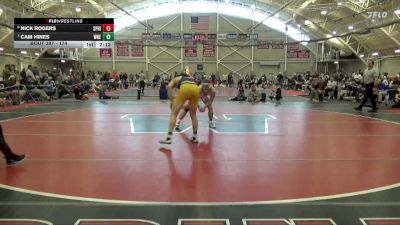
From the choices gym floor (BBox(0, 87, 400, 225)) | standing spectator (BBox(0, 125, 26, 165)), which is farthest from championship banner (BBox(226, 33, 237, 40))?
A: standing spectator (BBox(0, 125, 26, 165))

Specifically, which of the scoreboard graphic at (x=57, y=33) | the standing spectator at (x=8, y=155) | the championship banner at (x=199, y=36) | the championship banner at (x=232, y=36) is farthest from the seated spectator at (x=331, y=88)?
the standing spectator at (x=8, y=155)

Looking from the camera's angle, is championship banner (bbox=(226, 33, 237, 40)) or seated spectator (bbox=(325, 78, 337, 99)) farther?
championship banner (bbox=(226, 33, 237, 40))

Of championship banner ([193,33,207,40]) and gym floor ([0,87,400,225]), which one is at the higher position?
championship banner ([193,33,207,40])

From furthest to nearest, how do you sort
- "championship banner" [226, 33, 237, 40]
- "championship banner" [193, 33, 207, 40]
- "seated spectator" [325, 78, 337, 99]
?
1. "championship banner" [226, 33, 237, 40]
2. "championship banner" [193, 33, 207, 40]
3. "seated spectator" [325, 78, 337, 99]

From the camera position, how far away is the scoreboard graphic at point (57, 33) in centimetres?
1505

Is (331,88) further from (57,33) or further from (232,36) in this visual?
(232,36)

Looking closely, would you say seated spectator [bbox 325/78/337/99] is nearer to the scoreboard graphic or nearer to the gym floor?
the gym floor

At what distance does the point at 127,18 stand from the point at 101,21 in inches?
1386

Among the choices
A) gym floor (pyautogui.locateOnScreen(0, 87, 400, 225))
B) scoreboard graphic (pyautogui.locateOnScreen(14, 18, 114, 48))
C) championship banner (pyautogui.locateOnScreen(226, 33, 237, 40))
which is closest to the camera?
gym floor (pyautogui.locateOnScreen(0, 87, 400, 225))

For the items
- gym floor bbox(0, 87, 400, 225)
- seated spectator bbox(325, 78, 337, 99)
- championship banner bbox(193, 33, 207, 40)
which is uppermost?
championship banner bbox(193, 33, 207, 40)

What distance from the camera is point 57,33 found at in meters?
15.1

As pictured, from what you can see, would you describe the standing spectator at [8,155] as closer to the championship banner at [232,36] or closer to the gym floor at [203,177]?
the gym floor at [203,177]

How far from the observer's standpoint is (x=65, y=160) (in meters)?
6.99

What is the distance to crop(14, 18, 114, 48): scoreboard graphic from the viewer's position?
15055mm
